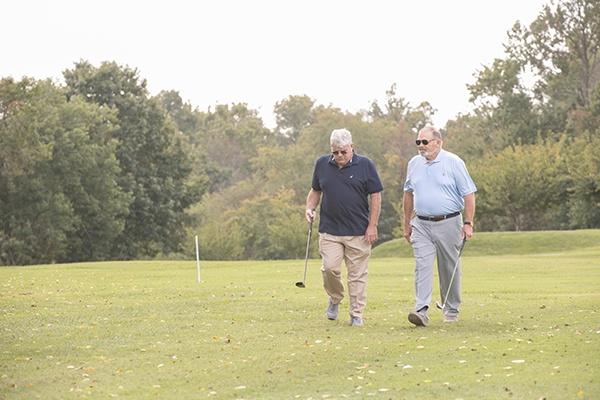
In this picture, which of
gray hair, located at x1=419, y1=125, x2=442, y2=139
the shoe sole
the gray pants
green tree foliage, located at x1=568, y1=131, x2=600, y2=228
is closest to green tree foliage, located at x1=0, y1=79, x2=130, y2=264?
green tree foliage, located at x1=568, y1=131, x2=600, y2=228

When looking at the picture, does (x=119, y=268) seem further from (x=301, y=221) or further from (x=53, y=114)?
(x=301, y=221)

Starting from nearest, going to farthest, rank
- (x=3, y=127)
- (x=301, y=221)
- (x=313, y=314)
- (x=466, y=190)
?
1. (x=466, y=190)
2. (x=313, y=314)
3. (x=3, y=127)
4. (x=301, y=221)

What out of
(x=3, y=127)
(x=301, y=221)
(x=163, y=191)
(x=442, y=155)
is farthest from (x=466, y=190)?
(x=301, y=221)

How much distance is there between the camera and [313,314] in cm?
1800

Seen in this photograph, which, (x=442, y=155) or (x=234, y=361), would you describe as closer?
(x=234, y=361)

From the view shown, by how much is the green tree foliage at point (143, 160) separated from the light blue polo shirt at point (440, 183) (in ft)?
185

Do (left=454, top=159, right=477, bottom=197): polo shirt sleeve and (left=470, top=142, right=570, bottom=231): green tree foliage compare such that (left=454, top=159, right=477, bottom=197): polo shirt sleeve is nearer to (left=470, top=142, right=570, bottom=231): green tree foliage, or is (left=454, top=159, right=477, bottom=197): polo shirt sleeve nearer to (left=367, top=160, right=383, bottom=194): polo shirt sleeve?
(left=367, top=160, right=383, bottom=194): polo shirt sleeve

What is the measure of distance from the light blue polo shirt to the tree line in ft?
160

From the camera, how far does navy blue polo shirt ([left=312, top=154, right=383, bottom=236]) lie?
1620cm

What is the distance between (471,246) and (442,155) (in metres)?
37.1

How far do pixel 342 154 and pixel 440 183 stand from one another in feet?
4.17

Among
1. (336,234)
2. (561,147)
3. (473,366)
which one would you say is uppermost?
(561,147)

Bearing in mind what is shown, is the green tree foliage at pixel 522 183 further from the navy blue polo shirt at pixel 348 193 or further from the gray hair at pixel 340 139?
the gray hair at pixel 340 139

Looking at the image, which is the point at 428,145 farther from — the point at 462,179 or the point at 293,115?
the point at 293,115
